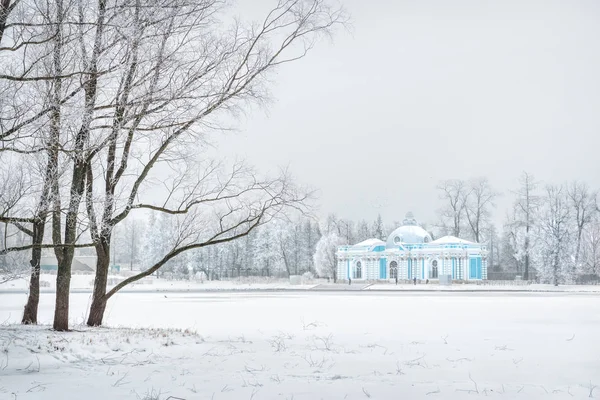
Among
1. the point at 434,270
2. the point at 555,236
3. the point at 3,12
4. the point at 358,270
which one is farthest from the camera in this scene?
the point at 358,270

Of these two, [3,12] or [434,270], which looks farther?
[434,270]

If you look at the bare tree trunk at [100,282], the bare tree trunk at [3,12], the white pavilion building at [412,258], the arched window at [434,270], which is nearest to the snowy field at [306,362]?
the bare tree trunk at [100,282]

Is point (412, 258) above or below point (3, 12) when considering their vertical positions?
below

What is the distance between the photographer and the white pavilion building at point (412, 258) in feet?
229

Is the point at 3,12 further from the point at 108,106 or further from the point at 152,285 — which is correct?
the point at 152,285

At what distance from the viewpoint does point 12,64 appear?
10.5m

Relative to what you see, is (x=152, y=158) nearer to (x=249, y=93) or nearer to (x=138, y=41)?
(x=249, y=93)

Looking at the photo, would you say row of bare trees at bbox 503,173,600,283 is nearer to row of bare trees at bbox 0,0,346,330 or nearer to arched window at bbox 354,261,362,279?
arched window at bbox 354,261,362,279

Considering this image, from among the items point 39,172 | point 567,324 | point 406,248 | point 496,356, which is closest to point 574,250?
point 406,248

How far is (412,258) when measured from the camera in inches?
2867

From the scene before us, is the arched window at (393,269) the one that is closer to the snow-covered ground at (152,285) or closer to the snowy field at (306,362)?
the snow-covered ground at (152,285)

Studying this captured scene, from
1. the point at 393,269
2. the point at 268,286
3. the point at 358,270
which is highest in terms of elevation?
the point at 393,269

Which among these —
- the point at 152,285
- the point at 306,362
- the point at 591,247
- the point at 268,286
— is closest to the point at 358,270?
the point at 268,286

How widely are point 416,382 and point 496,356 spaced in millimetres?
3588
